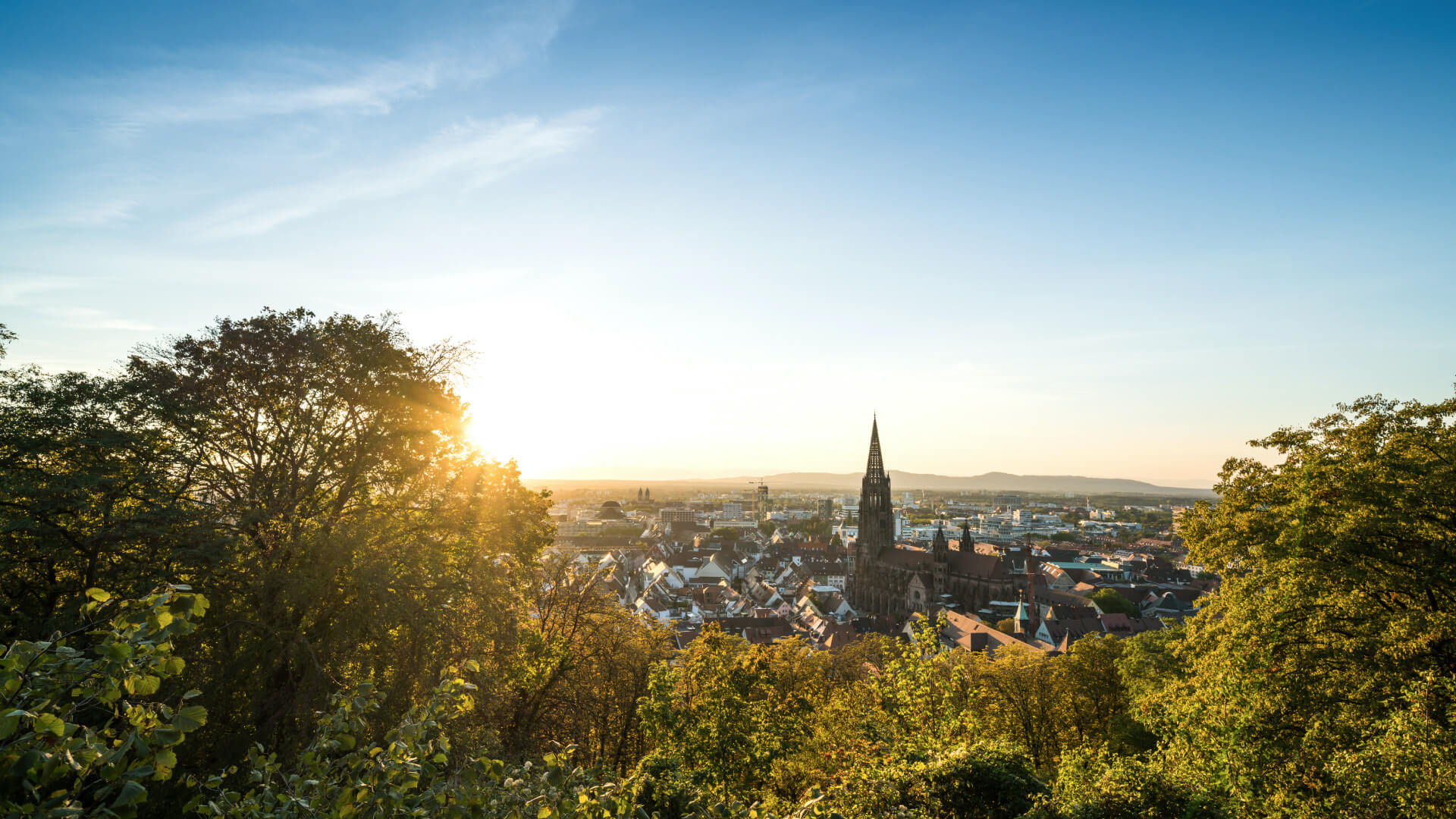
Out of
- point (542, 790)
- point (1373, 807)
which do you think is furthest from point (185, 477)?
point (1373, 807)

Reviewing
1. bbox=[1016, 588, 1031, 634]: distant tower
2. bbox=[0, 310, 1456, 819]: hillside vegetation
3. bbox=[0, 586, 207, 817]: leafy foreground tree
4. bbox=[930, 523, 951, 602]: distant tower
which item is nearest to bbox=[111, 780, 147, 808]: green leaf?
bbox=[0, 586, 207, 817]: leafy foreground tree

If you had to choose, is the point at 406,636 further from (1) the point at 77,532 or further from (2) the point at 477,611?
(1) the point at 77,532

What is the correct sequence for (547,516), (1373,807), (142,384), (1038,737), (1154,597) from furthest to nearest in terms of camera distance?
(1154,597)
(1038,737)
(547,516)
(142,384)
(1373,807)

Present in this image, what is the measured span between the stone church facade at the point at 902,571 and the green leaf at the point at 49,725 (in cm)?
8744

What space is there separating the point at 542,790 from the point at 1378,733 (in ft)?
54.9

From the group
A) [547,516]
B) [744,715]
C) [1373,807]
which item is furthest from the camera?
[547,516]

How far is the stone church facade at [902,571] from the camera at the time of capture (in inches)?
3467

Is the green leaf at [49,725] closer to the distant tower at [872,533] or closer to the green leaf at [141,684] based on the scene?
the green leaf at [141,684]

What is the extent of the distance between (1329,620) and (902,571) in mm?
77722

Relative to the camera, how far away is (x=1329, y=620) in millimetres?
16641

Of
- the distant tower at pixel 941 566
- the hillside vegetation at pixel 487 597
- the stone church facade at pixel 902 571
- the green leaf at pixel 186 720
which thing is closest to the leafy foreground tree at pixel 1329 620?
the hillside vegetation at pixel 487 597

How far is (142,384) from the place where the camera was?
16016 mm

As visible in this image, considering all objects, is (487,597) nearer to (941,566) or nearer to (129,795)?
(129,795)

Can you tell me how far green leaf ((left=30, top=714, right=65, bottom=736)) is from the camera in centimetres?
325
